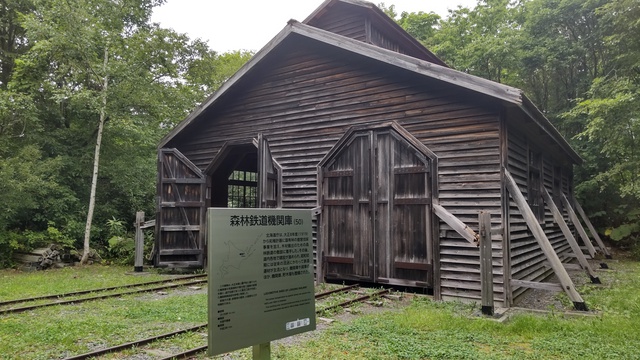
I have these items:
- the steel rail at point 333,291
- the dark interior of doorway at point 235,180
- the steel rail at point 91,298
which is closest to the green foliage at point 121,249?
the dark interior of doorway at point 235,180

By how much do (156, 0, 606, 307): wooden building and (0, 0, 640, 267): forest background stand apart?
3.29m

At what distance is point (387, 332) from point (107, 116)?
44.0ft

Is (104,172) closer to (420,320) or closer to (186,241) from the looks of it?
(186,241)

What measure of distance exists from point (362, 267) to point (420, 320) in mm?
3301

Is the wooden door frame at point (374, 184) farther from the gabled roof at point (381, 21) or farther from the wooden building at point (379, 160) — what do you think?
the gabled roof at point (381, 21)

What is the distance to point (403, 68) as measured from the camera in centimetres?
876

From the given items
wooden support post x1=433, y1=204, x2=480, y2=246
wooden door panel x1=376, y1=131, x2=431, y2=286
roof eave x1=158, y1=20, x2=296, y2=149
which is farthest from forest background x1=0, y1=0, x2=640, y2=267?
wooden support post x1=433, y1=204, x2=480, y2=246

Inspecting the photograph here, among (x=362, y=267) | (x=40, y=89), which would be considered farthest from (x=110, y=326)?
(x=40, y=89)

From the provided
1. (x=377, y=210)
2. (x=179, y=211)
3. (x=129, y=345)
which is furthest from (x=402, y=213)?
(x=179, y=211)

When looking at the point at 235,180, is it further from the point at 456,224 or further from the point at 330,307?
the point at 456,224

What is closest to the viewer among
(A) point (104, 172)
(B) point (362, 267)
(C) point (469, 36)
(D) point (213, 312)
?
(D) point (213, 312)

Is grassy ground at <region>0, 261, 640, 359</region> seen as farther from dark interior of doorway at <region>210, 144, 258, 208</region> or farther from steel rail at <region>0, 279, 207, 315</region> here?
dark interior of doorway at <region>210, 144, 258, 208</region>

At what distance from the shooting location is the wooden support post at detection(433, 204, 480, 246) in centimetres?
740

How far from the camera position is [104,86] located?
558 inches
